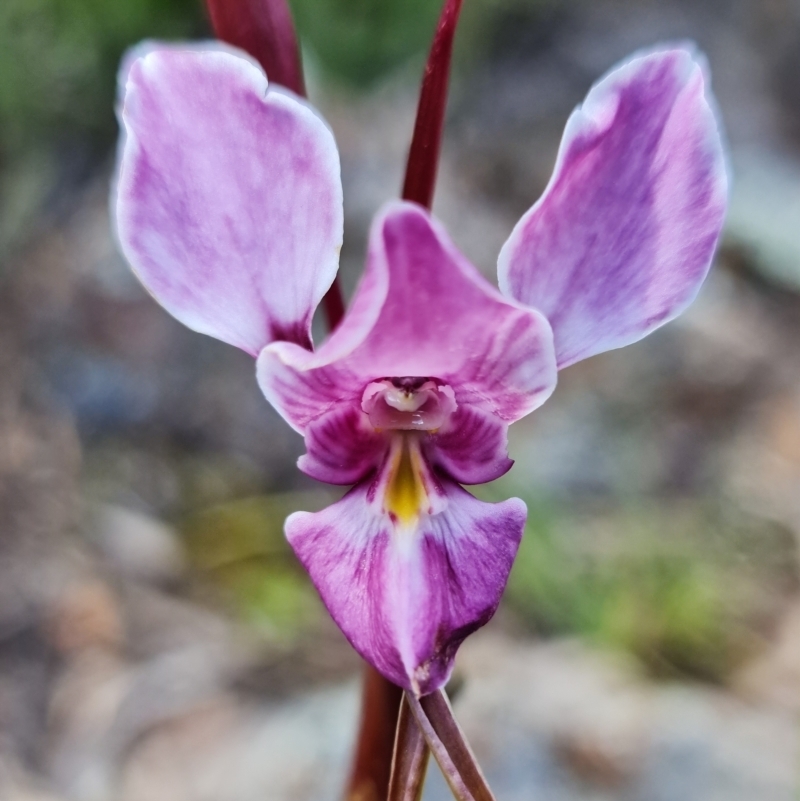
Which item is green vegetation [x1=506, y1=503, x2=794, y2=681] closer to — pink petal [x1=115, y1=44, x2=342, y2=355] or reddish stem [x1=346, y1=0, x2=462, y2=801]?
reddish stem [x1=346, y1=0, x2=462, y2=801]

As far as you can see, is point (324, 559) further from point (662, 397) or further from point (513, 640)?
point (662, 397)

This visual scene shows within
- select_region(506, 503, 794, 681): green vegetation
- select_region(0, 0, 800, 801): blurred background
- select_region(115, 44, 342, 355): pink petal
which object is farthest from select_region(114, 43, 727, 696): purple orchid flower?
select_region(506, 503, 794, 681): green vegetation

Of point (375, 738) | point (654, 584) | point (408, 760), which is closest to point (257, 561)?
point (654, 584)

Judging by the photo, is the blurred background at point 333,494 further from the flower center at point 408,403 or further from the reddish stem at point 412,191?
the flower center at point 408,403

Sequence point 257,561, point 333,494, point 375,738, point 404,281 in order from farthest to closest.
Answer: point 257,561, point 333,494, point 375,738, point 404,281

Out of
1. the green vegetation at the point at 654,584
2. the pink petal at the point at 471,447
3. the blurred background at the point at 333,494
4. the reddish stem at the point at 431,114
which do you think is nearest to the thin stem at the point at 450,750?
the pink petal at the point at 471,447

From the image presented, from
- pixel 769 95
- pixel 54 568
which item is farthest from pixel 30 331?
pixel 769 95

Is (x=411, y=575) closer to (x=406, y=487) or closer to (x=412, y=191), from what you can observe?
(x=406, y=487)

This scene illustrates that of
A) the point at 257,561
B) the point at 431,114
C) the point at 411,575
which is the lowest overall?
the point at 257,561
